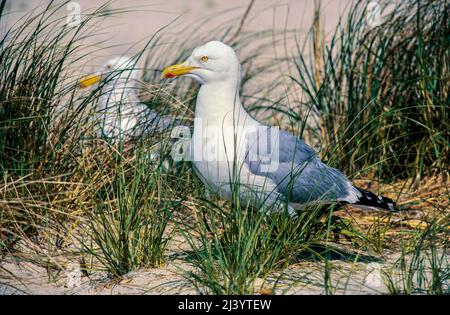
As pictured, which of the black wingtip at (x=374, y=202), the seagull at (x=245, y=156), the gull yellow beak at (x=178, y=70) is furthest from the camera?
the gull yellow beak at (x=178, y=70)

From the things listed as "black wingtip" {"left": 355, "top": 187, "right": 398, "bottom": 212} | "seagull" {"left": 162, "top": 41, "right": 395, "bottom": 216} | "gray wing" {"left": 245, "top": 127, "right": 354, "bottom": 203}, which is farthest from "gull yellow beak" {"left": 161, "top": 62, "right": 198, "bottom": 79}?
"black wingtip" {"left": 355, "top": 187, "right": 398, "bottom": 212}

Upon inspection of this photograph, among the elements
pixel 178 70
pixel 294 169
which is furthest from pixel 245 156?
pixel 178 70

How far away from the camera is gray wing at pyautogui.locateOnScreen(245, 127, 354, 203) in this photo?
414 cm

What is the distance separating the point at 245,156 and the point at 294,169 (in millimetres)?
259

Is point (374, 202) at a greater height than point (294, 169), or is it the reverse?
point (294, 169)

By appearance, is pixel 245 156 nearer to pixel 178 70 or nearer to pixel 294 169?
pixel 294 169

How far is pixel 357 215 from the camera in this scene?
16.2ft

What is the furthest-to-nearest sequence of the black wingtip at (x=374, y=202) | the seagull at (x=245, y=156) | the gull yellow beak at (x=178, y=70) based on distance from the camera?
the gull yellow beak at (x=178, y=70), the black wingtip at (x=374, y=202), the seagull at (x=245, y=156)

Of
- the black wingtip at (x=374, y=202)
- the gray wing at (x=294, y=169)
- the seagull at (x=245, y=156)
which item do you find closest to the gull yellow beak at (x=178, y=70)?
the seagull at (x=245, y=156)

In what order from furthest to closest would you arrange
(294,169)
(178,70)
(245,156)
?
(178,70) < (294,169) < (245,156)

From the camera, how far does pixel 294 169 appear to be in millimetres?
4227

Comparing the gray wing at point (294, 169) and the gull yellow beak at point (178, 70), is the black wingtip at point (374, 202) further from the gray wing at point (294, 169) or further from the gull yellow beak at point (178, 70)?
the gull yellow beak at point (178, 70)

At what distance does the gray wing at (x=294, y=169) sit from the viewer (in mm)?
4145
